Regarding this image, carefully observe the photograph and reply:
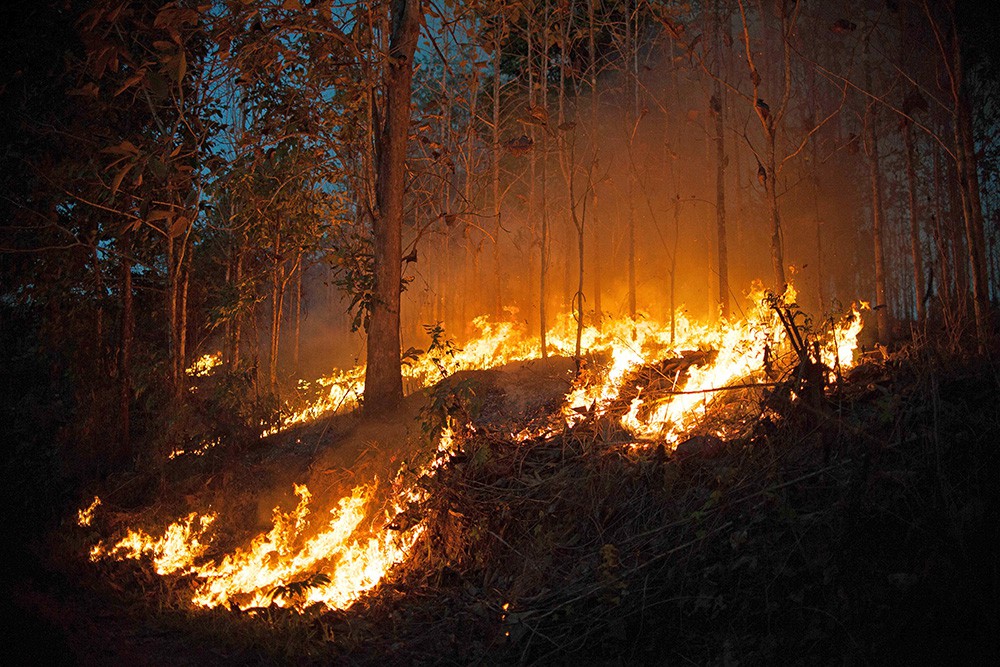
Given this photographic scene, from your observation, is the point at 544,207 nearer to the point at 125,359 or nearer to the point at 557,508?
the point at 557,508

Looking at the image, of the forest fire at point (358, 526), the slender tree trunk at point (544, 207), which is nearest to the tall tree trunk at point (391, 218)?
the forest fire at point (358, 526)

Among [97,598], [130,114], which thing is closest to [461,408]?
[97,598]

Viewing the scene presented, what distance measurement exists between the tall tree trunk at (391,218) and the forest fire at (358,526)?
6.09 ft

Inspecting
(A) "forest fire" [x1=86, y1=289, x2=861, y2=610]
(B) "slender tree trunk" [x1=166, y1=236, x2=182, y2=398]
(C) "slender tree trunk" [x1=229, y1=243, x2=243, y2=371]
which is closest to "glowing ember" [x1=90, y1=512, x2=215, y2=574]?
(A) "forest fire" [x1=86, y1=289, x2=861, y2=610]

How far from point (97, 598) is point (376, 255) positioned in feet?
16.7

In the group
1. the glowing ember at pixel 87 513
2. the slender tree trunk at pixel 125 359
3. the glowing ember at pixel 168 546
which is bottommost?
the glowing ember at pixel 168 546

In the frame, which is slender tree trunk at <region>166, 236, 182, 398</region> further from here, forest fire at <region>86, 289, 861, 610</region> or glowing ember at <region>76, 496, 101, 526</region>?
forest fire at <region>86, 289, 861, 610</region>

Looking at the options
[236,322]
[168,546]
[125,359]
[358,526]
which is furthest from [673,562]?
[236,322]

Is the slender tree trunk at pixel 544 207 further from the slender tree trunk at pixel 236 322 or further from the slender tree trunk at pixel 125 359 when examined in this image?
the slender tree trunk at pixel 125 359

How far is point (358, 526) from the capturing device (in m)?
6.36

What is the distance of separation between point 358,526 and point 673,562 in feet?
12.1

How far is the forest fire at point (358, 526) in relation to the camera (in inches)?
210

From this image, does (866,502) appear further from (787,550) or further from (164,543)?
(164,543)

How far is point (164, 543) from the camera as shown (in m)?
7.02
